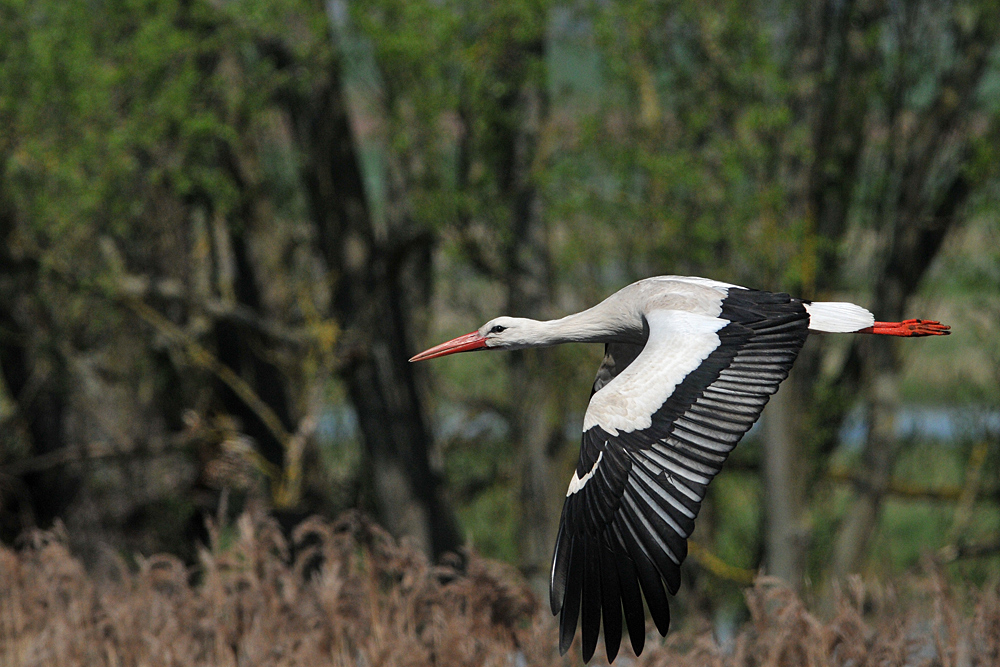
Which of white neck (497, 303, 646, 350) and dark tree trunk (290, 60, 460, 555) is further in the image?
dark tree trunk (290, 60, 460, 555)

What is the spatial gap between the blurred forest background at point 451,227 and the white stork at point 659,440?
6.36 m

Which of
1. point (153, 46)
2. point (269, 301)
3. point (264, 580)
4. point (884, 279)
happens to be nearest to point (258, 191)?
point (269, 301)

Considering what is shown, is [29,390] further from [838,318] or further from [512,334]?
→ [838,318]

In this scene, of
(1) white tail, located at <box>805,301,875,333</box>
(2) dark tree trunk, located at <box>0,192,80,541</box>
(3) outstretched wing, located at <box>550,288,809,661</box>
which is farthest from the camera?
(2) dark tree trunk, located at <box>0,192,80,541</box>

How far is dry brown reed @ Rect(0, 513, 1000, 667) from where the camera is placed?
4.35 meters

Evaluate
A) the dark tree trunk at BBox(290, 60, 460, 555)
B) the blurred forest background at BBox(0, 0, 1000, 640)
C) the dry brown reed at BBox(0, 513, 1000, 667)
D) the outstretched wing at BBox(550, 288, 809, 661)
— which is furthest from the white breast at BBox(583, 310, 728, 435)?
the dark tree trunk at BBox(290, 60, 460, 555)

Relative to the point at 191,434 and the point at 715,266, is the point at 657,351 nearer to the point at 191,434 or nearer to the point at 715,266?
the point at 715,266

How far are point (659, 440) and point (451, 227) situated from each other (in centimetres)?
839

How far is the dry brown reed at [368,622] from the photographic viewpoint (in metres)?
4.35

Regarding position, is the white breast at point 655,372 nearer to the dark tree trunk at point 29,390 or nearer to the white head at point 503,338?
the white head at point 503,338

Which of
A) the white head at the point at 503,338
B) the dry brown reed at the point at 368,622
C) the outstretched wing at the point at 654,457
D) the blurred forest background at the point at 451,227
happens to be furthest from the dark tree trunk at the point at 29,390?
the outstretched wing at the point at 654,457

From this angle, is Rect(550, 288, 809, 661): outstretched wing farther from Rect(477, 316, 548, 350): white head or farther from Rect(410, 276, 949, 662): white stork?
Rect(477, 316, 548, 350): white head

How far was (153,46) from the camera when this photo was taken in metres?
11.2

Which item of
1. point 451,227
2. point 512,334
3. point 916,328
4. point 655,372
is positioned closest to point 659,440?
point 655,372
